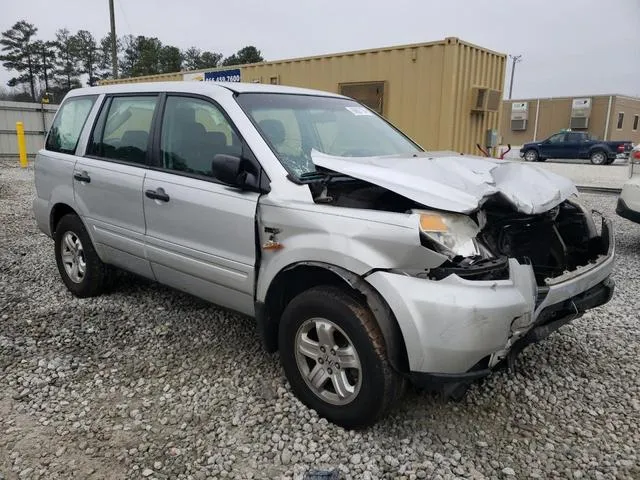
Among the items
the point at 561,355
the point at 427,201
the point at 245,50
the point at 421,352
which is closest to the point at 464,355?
the point at 421,352

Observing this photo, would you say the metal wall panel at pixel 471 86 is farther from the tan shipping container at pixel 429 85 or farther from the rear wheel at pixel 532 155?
the rear wheel at pixel 532 155

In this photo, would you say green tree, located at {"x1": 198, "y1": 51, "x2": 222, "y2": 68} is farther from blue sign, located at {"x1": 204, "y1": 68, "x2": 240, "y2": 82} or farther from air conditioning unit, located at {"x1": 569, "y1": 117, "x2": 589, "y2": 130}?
blue sign, located at {"x1": 204, "y1": 68, "x2": 240, "y2": 82}

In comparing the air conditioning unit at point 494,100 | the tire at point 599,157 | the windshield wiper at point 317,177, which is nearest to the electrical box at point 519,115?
the tire at point 599,157

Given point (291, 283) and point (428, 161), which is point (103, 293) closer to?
point (291, 283)

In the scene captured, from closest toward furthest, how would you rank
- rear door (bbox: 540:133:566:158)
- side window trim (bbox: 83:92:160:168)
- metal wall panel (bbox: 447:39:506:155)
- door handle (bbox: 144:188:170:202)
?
door handle (bbox: 144:188:170:202) < side window trim (bbox: 83:92:160:168) < metal wall panel (bbox: 447:39:506:155) < rear door (bbox: 540:133:566:158)

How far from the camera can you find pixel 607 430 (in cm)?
279

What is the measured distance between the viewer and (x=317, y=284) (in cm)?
290

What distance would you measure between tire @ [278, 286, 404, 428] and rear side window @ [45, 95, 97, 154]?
281 centimetres

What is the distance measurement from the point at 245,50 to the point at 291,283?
44.0 metres

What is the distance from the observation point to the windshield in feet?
10.6

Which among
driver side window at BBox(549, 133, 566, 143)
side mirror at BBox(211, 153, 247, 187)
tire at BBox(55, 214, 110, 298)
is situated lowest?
driver side window at BBox(549, 133, 566, 143)

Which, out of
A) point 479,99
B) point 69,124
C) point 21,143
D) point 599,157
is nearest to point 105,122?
point 69,124

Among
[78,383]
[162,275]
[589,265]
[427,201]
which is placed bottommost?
[78,383]

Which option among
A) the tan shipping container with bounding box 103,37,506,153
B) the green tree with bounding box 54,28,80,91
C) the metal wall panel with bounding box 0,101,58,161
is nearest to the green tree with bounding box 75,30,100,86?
the green tree with bounding box 54,28,80,91
